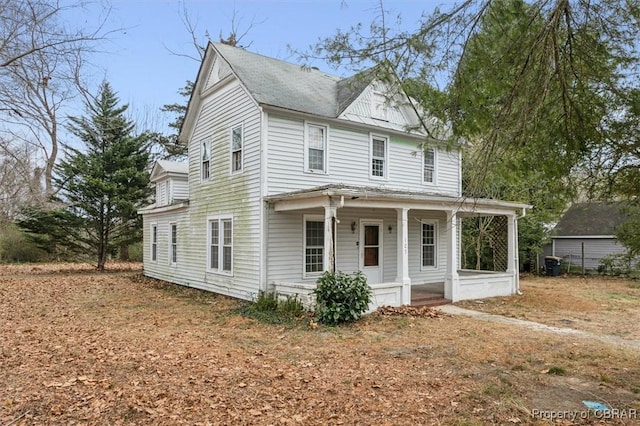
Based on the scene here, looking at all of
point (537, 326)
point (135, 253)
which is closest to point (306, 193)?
point (537, 326)

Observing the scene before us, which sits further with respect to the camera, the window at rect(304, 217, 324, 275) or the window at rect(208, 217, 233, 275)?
the window at rect(208, 217, 233, 275)

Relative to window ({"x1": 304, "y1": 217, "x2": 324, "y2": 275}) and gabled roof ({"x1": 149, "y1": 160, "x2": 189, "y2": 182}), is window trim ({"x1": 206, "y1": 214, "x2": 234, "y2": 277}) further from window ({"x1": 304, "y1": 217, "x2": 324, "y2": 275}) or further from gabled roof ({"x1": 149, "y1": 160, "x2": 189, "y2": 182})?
gabled roof ({"x1": 149, "y1": 160, "x2": 189, "y2": 182})

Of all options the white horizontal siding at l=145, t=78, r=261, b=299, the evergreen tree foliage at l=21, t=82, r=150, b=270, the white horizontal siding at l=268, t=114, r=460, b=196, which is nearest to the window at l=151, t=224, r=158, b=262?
the white horizontal siding at l=145, t=78, r=261, b=299

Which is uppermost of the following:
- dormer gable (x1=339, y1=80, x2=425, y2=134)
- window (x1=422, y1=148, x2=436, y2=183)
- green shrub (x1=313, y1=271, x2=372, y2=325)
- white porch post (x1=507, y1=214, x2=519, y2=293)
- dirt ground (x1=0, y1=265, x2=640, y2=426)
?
dormer gable (x1=339, y1=80, x2=425, y2=134)

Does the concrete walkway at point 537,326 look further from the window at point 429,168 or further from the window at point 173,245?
the window at point 173,245

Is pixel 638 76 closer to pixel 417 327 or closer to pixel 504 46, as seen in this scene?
pixel 504 46

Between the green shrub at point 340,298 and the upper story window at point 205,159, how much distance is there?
6.33 meters

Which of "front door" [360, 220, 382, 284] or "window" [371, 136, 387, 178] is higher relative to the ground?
"window" [371, 136, 387, 178]

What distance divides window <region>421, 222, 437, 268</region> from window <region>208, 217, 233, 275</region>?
20.6 ft

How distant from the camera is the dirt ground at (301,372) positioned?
4301mm

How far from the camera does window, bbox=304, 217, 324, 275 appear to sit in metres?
11.4

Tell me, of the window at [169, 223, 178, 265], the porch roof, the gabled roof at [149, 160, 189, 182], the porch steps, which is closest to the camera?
the porch roof

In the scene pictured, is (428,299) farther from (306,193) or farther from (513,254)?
(306,193)

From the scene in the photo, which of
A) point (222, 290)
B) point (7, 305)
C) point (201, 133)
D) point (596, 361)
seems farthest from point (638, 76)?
point (7, 305)
